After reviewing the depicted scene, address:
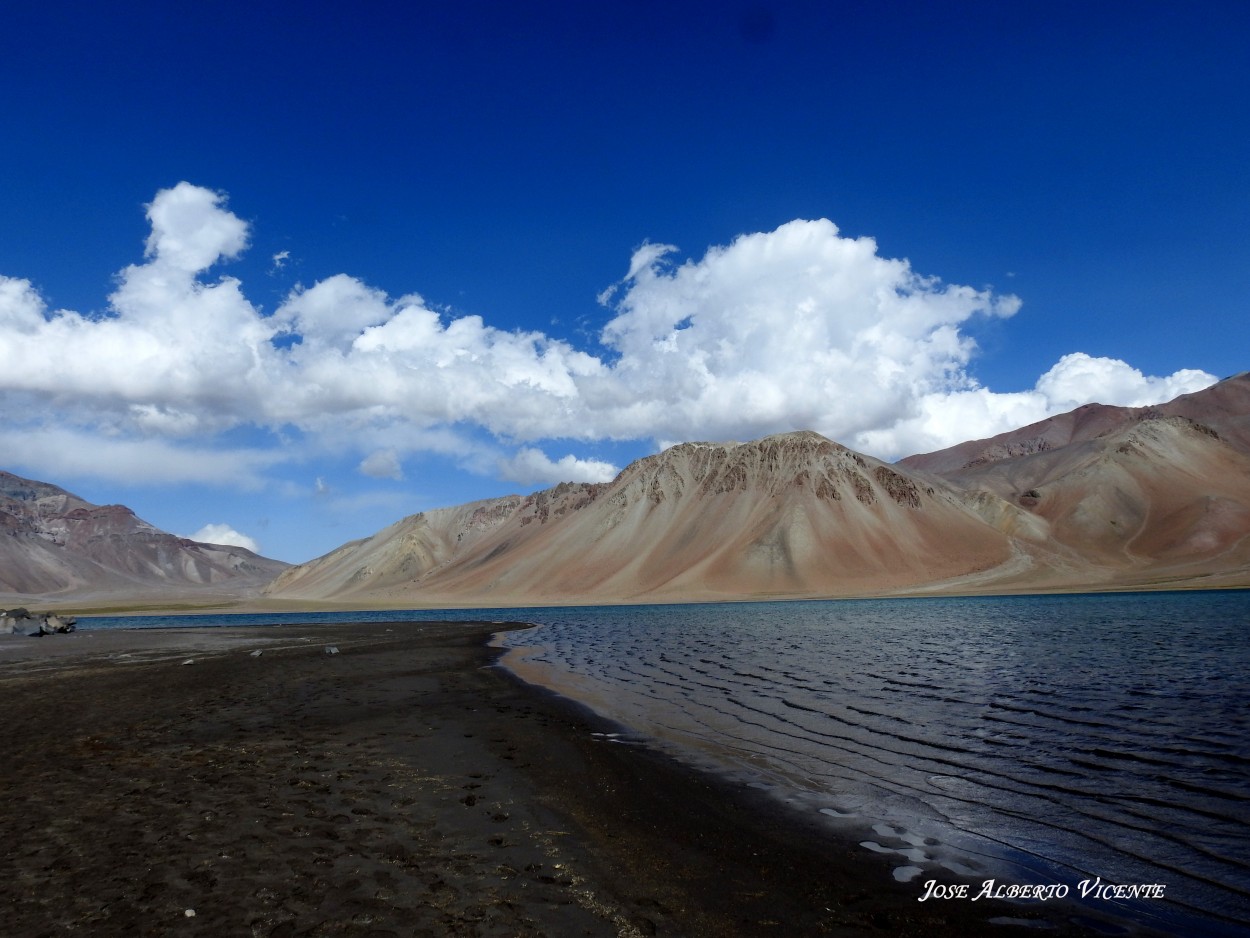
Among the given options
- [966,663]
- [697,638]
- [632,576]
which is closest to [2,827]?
[966,663]

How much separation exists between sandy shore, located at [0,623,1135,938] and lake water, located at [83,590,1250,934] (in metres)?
1.49

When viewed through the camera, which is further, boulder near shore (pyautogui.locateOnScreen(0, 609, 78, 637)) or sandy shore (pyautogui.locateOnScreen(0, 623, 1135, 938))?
boulder near shore (pyautogui.locateOnScreen(0, 609, 78, 637))

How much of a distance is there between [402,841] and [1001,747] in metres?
13.6

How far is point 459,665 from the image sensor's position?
124ft

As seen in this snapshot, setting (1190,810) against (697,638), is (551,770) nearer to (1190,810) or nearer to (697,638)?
(1190,810)

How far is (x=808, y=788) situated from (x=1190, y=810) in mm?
6138
